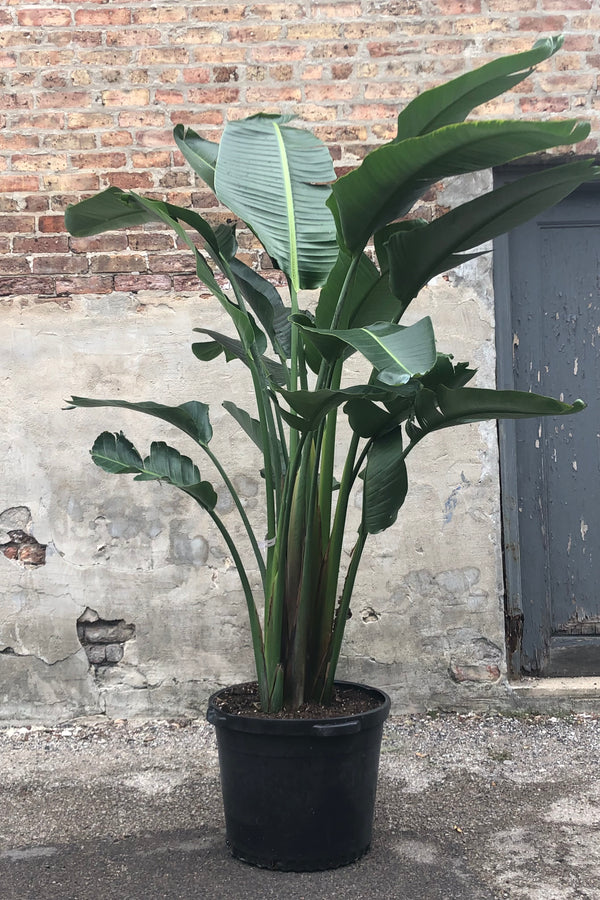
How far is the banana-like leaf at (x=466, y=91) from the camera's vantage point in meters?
1.64

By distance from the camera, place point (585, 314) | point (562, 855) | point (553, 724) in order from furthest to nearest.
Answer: point (585, 314) < point (553, 724) < point (562, 855)

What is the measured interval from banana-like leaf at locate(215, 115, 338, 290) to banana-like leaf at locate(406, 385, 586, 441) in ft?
1.52

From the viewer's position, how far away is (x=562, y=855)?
2.12 m

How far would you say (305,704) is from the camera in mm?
2145

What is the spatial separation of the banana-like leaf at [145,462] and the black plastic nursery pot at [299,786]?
24.6 inches

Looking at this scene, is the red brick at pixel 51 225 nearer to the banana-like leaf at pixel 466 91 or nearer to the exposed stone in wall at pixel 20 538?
the exposed stone in wall at pixel 20 538

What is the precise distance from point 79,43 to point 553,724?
10.3ft

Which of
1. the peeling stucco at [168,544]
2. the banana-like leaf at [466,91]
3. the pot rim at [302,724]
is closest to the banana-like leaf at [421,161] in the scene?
the banana-like leaf at [466,91]

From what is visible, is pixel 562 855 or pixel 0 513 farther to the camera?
pixel 0 513

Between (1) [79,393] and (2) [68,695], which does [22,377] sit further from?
(2) [68,695]

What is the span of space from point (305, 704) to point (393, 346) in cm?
99

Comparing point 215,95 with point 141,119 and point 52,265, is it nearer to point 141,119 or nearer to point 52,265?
point 141,119

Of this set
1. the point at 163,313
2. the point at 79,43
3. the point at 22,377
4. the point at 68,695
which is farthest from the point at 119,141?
the point at 68,695

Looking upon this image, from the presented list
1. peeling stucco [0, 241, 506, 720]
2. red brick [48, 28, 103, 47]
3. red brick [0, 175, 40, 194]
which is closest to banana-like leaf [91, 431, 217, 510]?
peeling stucco [0, 241, 506, 720]
